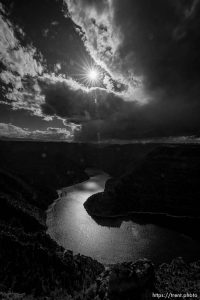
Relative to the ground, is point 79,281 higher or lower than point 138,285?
lower

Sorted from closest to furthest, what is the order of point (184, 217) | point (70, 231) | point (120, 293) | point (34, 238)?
point (120, 293), point (34, 238), point (70, 231), point (184, 217)

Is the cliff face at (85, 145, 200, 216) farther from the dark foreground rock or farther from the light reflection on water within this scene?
the dark foreground rock

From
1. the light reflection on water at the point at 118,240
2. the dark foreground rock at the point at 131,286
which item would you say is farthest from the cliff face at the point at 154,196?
the dark foreground rock at the point at 131,286

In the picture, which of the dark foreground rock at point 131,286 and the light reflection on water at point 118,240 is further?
the light reflection on water at point 118,240

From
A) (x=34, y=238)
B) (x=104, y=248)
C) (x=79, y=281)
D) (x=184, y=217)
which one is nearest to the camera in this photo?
(x=79, y=281)

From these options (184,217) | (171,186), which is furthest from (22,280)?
(171,186)

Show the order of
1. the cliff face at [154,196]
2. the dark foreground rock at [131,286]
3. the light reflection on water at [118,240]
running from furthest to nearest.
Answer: the cliff face at [154,196] < the light reflection on water at [118,240] < the dark foreground rock at [131,286]

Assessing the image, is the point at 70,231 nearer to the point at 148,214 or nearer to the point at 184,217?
the point at 148,214

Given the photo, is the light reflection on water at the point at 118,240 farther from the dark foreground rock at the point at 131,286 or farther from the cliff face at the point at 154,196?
the dark foreground rock at the point at 131,286
